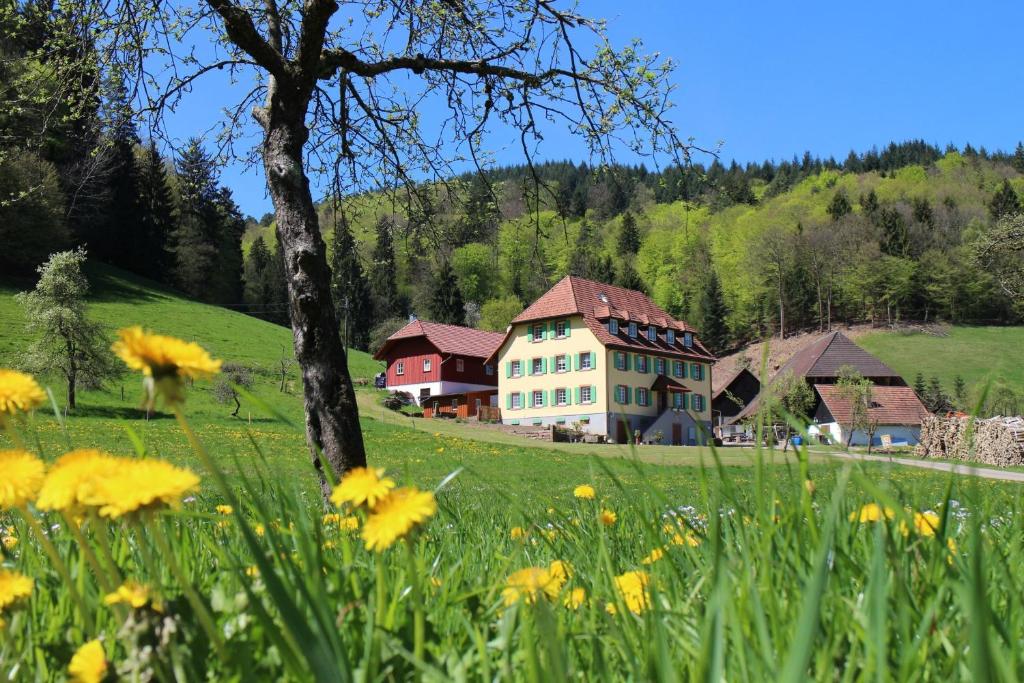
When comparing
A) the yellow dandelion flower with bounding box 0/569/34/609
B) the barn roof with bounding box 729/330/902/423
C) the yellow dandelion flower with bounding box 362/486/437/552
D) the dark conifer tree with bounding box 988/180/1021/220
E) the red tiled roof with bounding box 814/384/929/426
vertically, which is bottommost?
the red tiled roof with bounding box 814/384/929/426

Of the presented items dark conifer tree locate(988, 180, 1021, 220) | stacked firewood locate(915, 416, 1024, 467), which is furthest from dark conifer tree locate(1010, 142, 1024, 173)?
stacked firewood locate(915, 416, 1024, 467)

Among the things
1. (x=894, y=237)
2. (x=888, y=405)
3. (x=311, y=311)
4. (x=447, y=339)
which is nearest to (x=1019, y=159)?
(x=894, y=237)

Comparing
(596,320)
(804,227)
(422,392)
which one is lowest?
(422,392)

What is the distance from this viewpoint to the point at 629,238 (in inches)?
4400

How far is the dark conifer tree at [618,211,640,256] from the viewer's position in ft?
361

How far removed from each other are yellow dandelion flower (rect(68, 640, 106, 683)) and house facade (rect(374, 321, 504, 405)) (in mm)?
55343

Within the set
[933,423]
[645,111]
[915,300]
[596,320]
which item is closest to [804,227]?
[915,300]

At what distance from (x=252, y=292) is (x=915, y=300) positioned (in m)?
72.2

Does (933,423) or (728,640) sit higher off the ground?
(728,640)

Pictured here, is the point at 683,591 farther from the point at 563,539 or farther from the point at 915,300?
the point at 915,300

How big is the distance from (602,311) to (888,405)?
17.8m

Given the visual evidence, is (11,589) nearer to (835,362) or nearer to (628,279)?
(835,362)

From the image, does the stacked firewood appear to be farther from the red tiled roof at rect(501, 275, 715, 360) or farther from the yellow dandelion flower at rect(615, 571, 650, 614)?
the yellow dandelion flower at rect(615, 571, 650, 614)

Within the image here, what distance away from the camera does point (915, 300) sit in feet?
287
